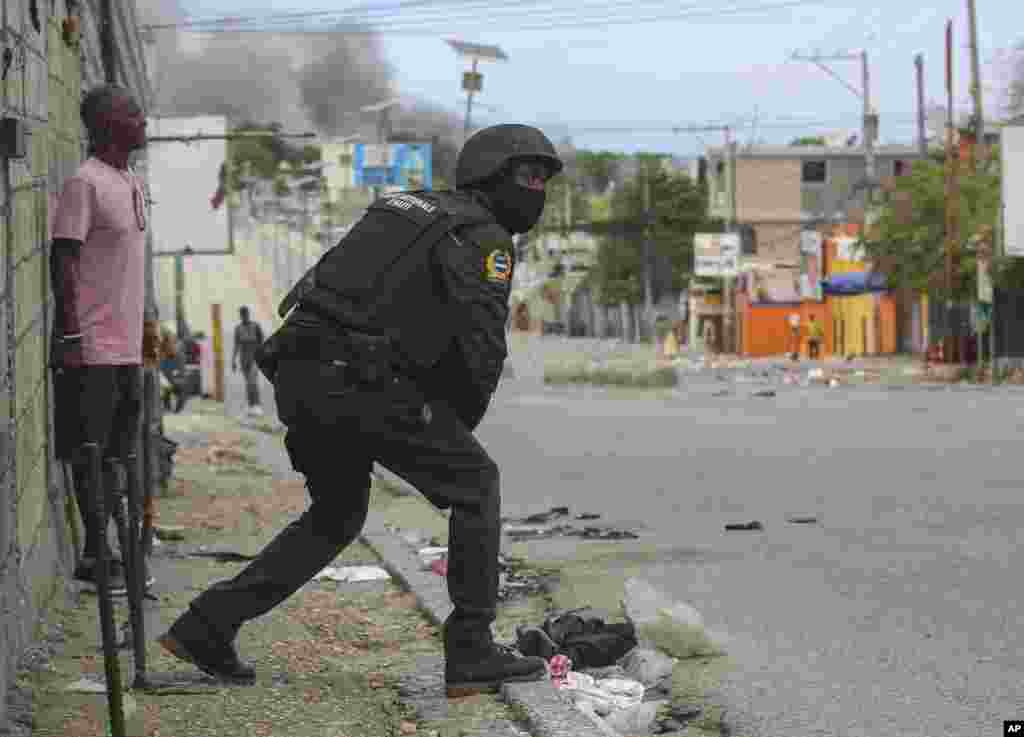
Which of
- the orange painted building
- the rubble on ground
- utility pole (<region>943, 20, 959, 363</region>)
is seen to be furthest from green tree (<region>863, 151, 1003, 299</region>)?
the rubble on ground

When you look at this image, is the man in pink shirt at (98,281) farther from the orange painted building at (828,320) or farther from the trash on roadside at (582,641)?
the orange painted building at (828,320)

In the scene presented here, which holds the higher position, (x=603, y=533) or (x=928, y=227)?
(x=928, y=227)

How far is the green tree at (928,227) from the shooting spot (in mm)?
44875

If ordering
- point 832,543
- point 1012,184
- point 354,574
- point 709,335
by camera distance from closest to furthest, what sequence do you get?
1. point 354,574
2. point 832,543
3. point 1012,184
4. point 709,335

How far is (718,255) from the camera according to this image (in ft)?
232

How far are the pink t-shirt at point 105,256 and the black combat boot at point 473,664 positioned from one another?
5.85 feet

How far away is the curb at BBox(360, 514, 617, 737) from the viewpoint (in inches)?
192

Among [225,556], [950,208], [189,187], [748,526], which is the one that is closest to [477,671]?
[225,556]

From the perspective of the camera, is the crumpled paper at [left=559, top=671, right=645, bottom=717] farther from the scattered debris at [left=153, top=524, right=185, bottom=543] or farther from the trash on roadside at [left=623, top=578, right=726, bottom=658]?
the scattered debris at [left=153, top=524, right=185, bottom=543]

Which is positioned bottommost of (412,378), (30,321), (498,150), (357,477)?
(357,477)

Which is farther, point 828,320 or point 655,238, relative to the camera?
point 655,238

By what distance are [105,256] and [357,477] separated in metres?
1.53

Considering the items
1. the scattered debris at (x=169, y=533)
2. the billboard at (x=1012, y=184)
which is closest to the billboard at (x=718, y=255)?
the billboard at (x=1012, y=184)

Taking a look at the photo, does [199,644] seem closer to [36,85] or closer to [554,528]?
[36,85]
